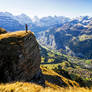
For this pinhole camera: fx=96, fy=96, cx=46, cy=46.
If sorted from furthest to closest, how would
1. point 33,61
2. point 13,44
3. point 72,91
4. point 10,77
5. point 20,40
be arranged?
point 33,61 < point 20,40 < point 13,44 < point 10,77 < point 72,91

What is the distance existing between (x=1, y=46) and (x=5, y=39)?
3.72 m

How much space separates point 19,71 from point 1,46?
9930 mm

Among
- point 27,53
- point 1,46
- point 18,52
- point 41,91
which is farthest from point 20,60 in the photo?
point 41,91

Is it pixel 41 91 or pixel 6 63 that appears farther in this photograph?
pixel 6 63

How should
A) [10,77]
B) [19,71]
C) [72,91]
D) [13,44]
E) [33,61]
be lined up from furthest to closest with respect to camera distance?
1. [33,61]
2. [13,44]
3. [19,71]
4. [10,77]
5. [72,91]

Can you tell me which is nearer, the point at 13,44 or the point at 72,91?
the point at 72,91

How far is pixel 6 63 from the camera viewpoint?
28453 mm

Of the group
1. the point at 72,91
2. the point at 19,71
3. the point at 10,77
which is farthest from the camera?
the point at 19,71

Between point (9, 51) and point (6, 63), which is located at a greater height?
point (9, 51)

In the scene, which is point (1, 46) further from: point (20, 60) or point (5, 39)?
point (20, 60)

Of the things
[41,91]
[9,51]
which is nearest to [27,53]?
[9,51]

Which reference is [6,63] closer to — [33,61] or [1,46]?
[1,46]

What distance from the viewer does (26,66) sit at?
34781mm

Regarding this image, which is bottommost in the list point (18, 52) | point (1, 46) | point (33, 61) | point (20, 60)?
point (33, 61)
